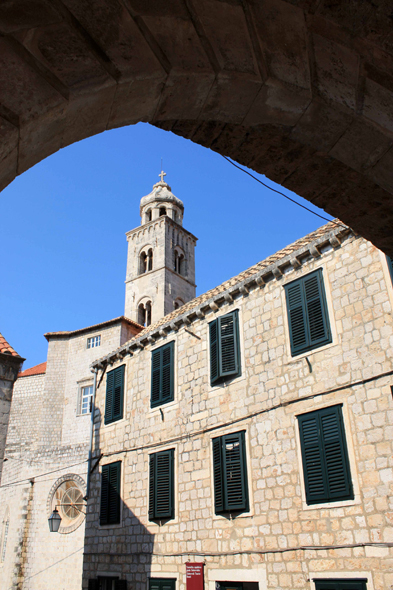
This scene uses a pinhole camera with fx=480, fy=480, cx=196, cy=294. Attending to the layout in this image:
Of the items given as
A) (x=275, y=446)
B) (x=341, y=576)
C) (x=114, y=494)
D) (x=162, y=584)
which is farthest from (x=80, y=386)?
(x=341, y=576)

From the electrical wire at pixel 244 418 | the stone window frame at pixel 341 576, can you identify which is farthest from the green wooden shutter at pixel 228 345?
the stone window frame at pixel 341 576

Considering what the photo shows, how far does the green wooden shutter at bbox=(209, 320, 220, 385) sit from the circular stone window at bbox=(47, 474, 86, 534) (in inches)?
587

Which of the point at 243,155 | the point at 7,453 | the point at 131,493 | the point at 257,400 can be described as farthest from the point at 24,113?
the point at 7,453

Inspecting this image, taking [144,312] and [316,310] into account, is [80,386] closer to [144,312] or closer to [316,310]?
[144,312]

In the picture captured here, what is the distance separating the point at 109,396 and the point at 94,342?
1297 cm

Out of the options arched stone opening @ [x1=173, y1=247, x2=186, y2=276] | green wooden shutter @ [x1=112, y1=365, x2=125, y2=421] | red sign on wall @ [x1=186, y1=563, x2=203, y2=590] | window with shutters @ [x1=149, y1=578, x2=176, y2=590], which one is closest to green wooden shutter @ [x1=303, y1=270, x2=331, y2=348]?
red sign on wall @ [x1=186, y1=563, x2=203, y2=590]

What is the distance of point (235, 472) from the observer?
409 inches

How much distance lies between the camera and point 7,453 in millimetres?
27438

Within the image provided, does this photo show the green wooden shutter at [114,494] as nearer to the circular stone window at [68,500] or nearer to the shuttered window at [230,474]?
the shuttered window at [230,474]

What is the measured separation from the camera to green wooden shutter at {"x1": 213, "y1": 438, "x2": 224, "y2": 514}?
10406 millimetres

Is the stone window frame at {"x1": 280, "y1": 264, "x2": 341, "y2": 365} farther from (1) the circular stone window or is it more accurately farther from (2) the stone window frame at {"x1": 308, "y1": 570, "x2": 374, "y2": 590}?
(1) the circular stone window

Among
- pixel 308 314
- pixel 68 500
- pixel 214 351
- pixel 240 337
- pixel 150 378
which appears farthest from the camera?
pixel 68 500

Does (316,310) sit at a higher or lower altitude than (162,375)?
higher

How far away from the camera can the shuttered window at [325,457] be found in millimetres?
8477
